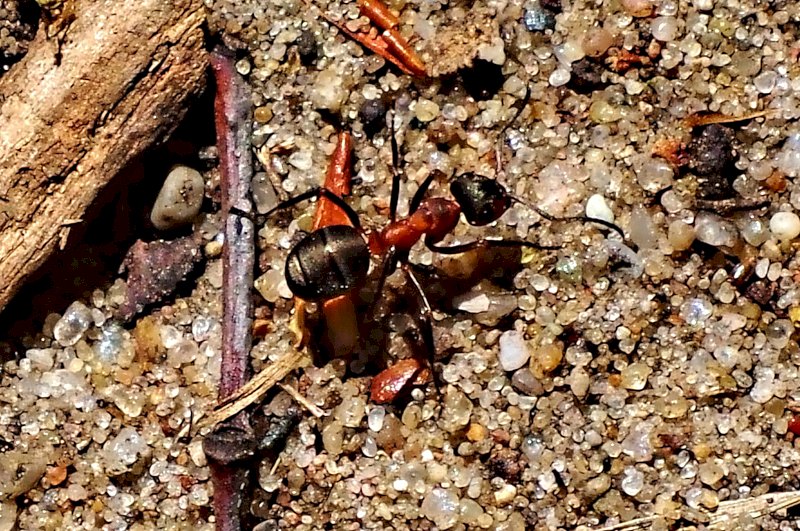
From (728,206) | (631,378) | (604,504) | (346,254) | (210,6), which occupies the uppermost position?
(210,6)

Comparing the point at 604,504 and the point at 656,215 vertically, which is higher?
the point at 656,215

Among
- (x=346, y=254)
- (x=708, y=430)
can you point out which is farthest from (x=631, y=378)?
(x=346, y=254)

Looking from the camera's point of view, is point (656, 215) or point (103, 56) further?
point (656, 215)

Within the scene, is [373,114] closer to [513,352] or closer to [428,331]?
[428,331]

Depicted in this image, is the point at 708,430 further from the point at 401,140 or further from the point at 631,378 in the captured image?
the point at 401,140

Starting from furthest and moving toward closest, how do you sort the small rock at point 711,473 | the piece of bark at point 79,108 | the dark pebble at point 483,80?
the dark pebble at point 483,80 < the small rock at point 711,473 < the piece of bark at point 79,108

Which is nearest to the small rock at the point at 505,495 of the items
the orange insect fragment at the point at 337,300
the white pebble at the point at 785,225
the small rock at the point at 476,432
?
the small rock at the point at 476,432

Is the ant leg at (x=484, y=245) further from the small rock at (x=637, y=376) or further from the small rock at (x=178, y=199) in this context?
the small rock at (x=178, y=199)
